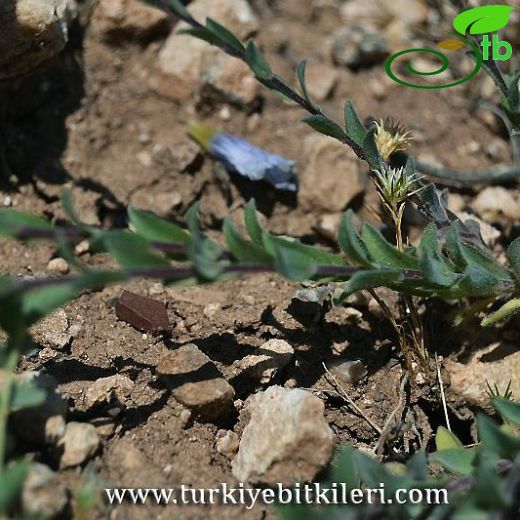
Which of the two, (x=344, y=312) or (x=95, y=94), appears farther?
(x=95, y=94)

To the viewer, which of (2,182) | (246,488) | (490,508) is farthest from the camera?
(2,182)

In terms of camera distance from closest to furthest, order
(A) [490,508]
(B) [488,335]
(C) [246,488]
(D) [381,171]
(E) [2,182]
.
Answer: (A) [490,508] < (C) [246,488] < (D) [381,171] < (B) [488,335] < (E) [2,182]

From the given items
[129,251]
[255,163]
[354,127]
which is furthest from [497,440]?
[255,163]

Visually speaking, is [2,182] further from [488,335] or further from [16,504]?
[488,335]

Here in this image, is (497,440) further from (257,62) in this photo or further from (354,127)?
(257,62)

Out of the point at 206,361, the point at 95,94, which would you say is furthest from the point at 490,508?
the point at 95,94

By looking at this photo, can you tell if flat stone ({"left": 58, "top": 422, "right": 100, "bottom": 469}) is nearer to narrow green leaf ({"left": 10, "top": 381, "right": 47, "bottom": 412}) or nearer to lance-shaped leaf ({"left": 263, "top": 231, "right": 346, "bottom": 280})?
narrow green leaf ({"left": 10, "top": 381, "right": 47, "bottom": 412})

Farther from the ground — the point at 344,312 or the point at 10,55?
the point at 10,55

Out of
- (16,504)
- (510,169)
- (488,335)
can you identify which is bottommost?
(488,335)
